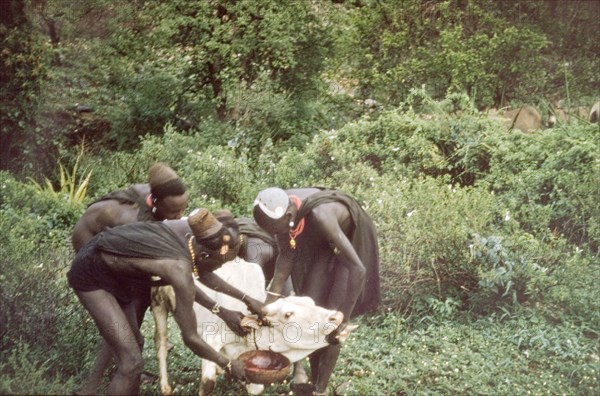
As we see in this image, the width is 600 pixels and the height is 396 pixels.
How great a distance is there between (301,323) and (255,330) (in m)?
0.33

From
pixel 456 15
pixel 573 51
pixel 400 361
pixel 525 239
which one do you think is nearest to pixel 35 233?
pixel 400 361

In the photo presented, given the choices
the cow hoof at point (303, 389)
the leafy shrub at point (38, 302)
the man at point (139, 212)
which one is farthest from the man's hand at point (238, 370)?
the leafy shrub at point (38, 302)

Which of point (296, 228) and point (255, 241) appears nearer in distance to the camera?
point (296, 228)

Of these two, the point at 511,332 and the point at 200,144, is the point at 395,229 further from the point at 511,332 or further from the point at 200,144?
the point at 200,144

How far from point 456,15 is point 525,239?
214 inches

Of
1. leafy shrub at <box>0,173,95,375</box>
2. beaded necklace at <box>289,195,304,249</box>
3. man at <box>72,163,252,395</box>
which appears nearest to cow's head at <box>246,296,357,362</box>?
man at <box>72,163,252,395</box>

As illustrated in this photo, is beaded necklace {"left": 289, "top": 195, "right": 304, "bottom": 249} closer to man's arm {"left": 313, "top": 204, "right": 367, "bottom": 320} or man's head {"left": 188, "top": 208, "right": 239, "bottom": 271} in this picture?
man's arm {"left": 313, "top": 204, "right": 367, "bottom": 320}

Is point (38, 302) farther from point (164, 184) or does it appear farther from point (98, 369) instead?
point (164, 184)

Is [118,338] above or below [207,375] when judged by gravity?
above

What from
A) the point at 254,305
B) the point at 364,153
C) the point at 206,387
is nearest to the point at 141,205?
the point at 254,305

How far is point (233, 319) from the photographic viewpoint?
5445mm

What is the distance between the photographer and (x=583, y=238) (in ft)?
27.8

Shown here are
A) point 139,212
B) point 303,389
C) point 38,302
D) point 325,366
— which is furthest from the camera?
point 38,302

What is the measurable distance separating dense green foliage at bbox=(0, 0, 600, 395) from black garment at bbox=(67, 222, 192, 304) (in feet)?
2.42
